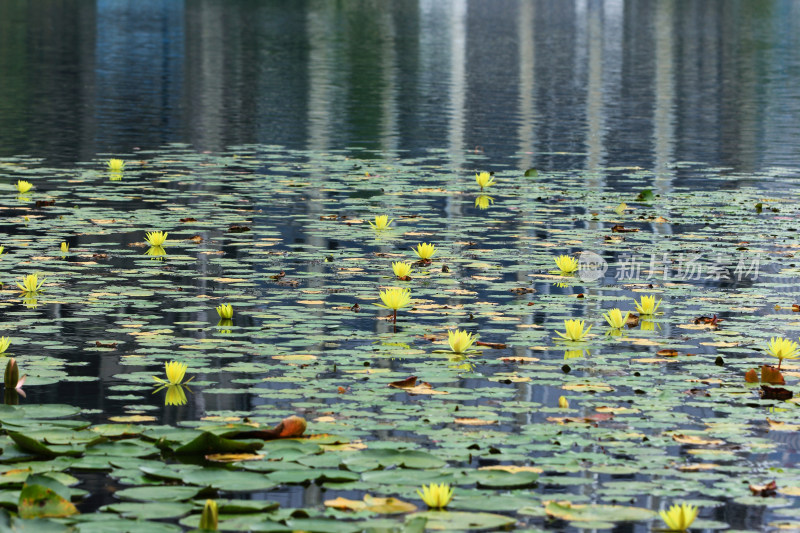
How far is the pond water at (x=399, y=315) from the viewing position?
4.17 meters

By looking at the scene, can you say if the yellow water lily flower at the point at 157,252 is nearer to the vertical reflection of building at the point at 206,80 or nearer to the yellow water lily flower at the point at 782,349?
the yellow water lily flower at the point at 782,349

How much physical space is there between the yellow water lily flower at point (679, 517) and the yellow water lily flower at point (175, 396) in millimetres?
2151

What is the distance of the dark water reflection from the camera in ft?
53.2

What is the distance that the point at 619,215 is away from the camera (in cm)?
1039

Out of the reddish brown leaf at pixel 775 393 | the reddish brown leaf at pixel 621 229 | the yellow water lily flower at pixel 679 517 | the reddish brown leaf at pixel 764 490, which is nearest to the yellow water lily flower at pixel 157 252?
the reddish brown leaf at pixel 621 229

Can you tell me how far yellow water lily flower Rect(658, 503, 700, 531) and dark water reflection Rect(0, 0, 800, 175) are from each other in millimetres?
10294

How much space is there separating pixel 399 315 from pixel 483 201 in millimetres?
4507

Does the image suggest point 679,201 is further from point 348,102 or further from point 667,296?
point 348,102

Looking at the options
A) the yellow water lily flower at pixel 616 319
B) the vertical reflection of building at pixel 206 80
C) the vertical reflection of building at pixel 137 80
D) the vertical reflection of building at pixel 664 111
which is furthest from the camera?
the vertical reflection of building at pixel 137 80

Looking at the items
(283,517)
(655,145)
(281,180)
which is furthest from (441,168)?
(283,517)

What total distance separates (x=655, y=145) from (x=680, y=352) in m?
10.7

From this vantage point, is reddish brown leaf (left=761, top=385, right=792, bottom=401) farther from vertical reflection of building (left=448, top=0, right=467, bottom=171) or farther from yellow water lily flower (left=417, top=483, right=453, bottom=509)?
vertical reflection of building (left=448, top=0, right=467, bottom=171)

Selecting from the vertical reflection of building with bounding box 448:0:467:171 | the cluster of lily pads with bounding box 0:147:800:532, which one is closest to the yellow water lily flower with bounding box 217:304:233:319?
the cluster of lily pads with bounding box 0:147:800:532

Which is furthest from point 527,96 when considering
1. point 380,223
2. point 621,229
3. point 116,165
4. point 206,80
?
point 380,223
